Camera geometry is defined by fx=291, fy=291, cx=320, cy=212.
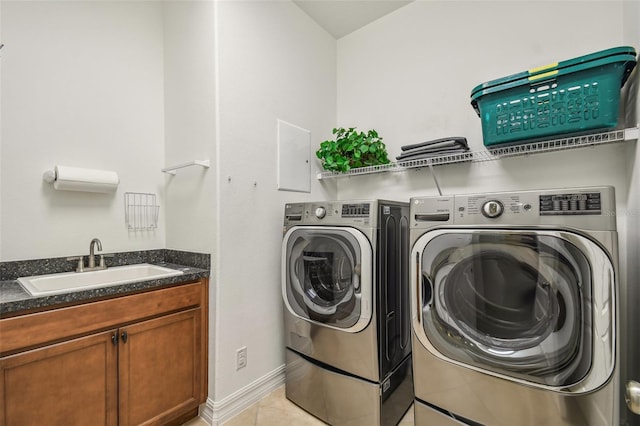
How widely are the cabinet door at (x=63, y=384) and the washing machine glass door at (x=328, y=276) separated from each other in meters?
0.93

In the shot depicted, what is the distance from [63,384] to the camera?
120cm

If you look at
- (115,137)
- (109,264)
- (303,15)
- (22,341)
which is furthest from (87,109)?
(303,15)

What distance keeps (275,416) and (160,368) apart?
72cm

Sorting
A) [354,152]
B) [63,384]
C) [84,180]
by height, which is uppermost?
[354,152]

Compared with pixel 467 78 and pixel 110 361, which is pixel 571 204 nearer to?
pixel 467 78

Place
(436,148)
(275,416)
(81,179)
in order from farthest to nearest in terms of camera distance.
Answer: (436,148) → (275,416) → (81,179)

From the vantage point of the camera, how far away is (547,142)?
1.47m

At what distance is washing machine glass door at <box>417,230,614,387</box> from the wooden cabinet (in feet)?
4.15

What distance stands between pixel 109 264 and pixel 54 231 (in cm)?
33

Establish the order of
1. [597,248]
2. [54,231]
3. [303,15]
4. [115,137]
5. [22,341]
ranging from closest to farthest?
1. [597,248]
2. [22,341]
3. [54,231]
4. [115,137]
5. [303,15]

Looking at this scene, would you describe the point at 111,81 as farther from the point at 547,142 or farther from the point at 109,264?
the point at 547,142

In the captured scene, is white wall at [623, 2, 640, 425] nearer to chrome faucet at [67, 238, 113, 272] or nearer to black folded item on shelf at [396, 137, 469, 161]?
black folded item on shelf at [396, 137, 469, 161]

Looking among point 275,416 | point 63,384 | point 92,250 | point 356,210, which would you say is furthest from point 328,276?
point 92,250

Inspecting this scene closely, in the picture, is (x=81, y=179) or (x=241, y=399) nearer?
(x=81, y=179)
